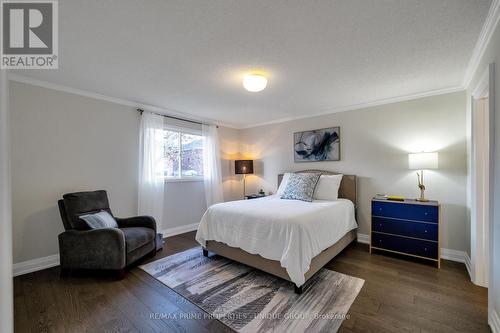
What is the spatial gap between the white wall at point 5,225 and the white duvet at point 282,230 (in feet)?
6.11

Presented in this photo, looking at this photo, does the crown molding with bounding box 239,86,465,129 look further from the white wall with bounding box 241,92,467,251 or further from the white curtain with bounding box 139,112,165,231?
the white curtain with bounding box 139,112,165,231

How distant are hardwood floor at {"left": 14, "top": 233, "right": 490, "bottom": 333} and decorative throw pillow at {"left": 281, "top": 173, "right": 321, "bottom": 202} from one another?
111 cm

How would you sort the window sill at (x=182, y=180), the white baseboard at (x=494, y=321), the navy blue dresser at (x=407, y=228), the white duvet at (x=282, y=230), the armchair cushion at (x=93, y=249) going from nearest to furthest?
the white baseboard at (x=494, y=321) < the white duvet at (x=282, y=230) < the armchair cushion at (x=93, y=249) < the navy blue dresser at (x=407, y=228) < the window sill at (x=182, y=180)

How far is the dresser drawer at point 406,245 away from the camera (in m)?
2.69

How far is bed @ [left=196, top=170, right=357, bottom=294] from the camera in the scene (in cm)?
211

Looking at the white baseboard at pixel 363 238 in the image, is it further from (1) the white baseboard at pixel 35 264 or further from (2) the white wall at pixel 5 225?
(1) the white baseboard at pixel 35 264

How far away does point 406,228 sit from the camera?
285 cm

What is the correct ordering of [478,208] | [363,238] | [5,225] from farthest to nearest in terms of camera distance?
[363,238]
[478,208]
[5,225]

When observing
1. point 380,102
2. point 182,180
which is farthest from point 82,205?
point 380,102

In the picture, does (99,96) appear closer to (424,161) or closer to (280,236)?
(280,236)

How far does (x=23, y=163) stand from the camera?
2.59 meters

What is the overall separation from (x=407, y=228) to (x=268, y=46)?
9.38ft

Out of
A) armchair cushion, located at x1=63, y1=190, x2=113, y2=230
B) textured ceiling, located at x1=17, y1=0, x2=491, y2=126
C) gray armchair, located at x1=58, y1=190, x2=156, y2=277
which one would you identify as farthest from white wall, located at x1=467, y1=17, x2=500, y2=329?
armchair cushion, located at x1=63, y1=190, x2=113, y2=230

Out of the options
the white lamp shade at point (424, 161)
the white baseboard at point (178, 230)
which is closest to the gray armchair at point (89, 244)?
the white baseboard at point (178, 230)
